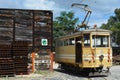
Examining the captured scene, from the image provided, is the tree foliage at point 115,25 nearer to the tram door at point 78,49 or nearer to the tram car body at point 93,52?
the tram door at point 78,49

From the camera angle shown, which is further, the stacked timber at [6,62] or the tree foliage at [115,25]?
the tree foliage at [115,25]

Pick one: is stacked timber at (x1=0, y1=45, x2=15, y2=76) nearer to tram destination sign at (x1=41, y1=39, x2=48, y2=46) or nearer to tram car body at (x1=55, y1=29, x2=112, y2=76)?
tram destination sign at (x1=41, y1=39, x2=48, y2=46)

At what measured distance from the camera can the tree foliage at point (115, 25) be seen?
63656mm

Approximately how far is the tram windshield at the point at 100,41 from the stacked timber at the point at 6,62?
6003mm

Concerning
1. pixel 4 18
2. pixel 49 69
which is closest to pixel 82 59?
pixel 49 69

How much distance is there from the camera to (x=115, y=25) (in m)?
66.5

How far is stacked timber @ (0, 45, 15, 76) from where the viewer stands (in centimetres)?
2539

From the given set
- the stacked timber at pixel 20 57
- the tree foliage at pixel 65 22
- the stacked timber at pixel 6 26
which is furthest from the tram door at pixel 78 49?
the tree foliage at pixel 65 22

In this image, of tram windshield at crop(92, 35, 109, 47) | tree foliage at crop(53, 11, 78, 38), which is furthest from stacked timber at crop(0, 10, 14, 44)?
tree foliage at crop(53, 11, 78, 38)

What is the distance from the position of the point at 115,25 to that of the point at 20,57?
4232 centimetres

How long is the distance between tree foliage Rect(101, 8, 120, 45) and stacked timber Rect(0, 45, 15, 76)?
128ft

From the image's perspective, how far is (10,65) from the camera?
25578mm

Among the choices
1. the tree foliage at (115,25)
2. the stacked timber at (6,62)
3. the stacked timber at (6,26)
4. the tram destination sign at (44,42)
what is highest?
the tree foliage at (115,25)

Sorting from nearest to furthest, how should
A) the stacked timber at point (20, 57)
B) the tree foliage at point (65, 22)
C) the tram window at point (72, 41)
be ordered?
the stacked timber at point (20, 57), the tram window at point (72, 41), the tree foliage at point (65, 22)
